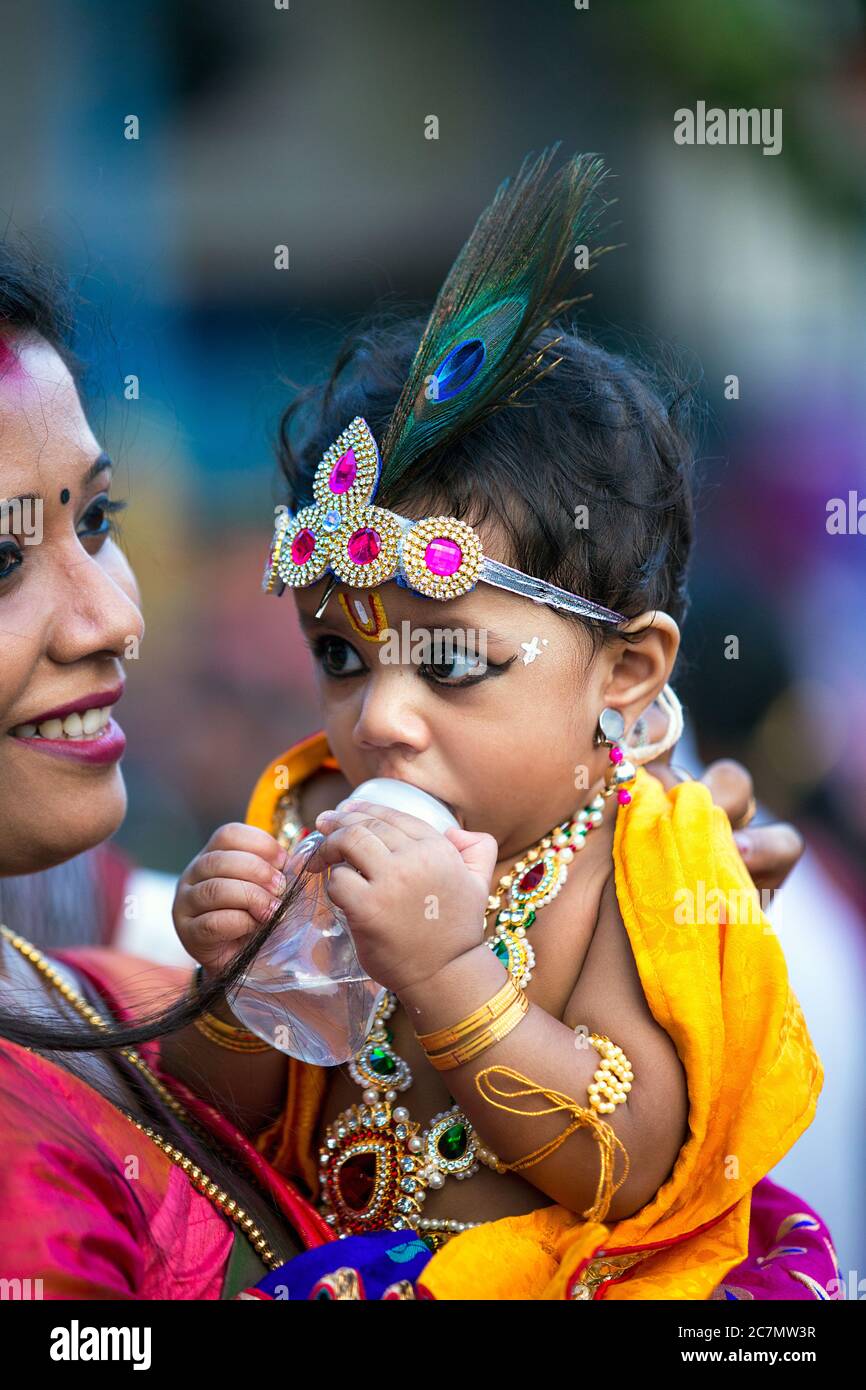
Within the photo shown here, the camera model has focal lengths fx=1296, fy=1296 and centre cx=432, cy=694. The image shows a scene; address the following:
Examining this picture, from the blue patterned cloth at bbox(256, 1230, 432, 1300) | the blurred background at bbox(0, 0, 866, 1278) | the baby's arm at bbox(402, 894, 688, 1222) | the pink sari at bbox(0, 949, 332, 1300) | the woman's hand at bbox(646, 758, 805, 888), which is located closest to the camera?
the pink sari at bbox(0, 949, 332, 1300)

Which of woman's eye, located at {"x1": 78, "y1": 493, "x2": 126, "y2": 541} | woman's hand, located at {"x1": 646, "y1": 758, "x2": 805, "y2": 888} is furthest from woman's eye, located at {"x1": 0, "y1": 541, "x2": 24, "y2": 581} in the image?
woman's hand, located at {"x1": 646, "y1": 758, "x2": 805, "y2": 888}

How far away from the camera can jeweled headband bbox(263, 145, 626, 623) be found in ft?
6.73

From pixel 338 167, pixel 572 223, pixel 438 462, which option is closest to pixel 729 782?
pixel 438 462

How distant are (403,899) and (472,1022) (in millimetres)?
207

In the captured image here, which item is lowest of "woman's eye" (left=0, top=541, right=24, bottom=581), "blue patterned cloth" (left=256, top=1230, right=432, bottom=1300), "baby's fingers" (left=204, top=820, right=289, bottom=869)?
"blue patterned cloth" (left=256, top=1230, right=432, bottom=1300)

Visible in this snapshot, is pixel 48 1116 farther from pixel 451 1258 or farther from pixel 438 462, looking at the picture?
pixel 438 462

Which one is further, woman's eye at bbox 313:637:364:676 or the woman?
woman's eye at bbox 313:637:364:676

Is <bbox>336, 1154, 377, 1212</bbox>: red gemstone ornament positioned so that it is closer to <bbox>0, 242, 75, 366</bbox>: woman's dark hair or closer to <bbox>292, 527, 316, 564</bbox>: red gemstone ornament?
<bbox>292, 527, 316, 564</bbox>: red gemstone ornament

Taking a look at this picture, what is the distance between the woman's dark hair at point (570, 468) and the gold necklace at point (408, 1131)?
15.6 inches

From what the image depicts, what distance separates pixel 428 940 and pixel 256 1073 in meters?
0.59

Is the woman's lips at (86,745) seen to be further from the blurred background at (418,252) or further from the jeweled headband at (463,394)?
the blurred background at (418,252)

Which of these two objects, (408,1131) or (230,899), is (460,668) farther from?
(408,1131)

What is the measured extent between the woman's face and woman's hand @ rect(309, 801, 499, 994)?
1.51 feet

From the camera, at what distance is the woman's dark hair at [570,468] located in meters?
2.14
